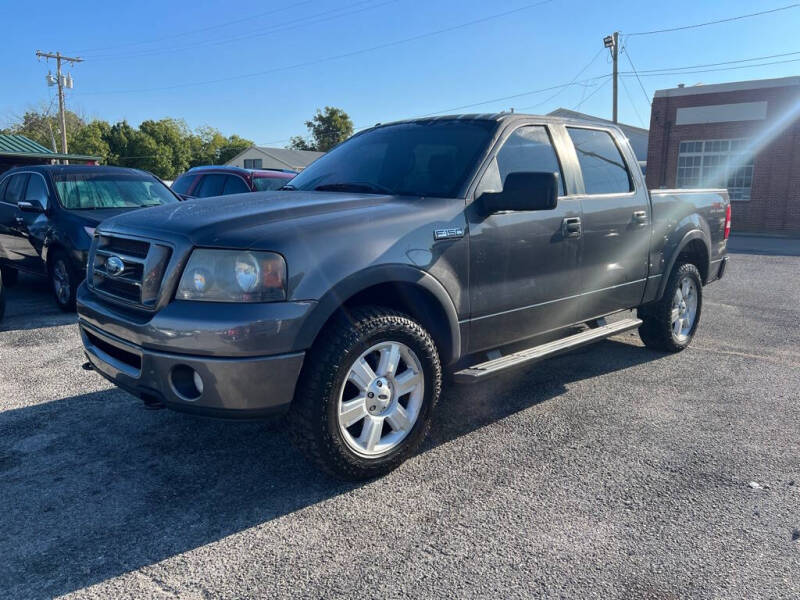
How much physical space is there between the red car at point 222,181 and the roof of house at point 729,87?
19780 mm

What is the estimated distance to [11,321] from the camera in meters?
6.93

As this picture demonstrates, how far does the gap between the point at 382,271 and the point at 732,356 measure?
4.12 m

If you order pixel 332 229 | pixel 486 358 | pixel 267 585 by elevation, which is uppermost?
pixel 332 229

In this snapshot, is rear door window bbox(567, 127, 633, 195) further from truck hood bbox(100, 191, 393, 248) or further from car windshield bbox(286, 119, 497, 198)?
truck hood bbox(100, 191, 393, 248)

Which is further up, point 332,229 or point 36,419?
point 332,229

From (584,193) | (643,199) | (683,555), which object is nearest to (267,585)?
(683,555)

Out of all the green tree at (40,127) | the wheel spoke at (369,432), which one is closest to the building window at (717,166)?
the wheel spoke at (369,432)

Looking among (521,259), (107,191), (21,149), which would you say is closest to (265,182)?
(107,191)

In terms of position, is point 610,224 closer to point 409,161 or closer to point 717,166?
point 409,161

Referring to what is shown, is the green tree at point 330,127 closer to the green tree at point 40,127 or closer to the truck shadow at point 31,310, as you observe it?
the green tree at point 40,127

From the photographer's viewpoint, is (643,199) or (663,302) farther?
(663,302)

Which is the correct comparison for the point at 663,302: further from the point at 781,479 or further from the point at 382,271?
the point at 382,271

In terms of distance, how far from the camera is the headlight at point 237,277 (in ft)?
9.36

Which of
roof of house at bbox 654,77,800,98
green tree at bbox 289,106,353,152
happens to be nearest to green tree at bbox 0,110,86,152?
green tree at bbox 289,106,353,152
